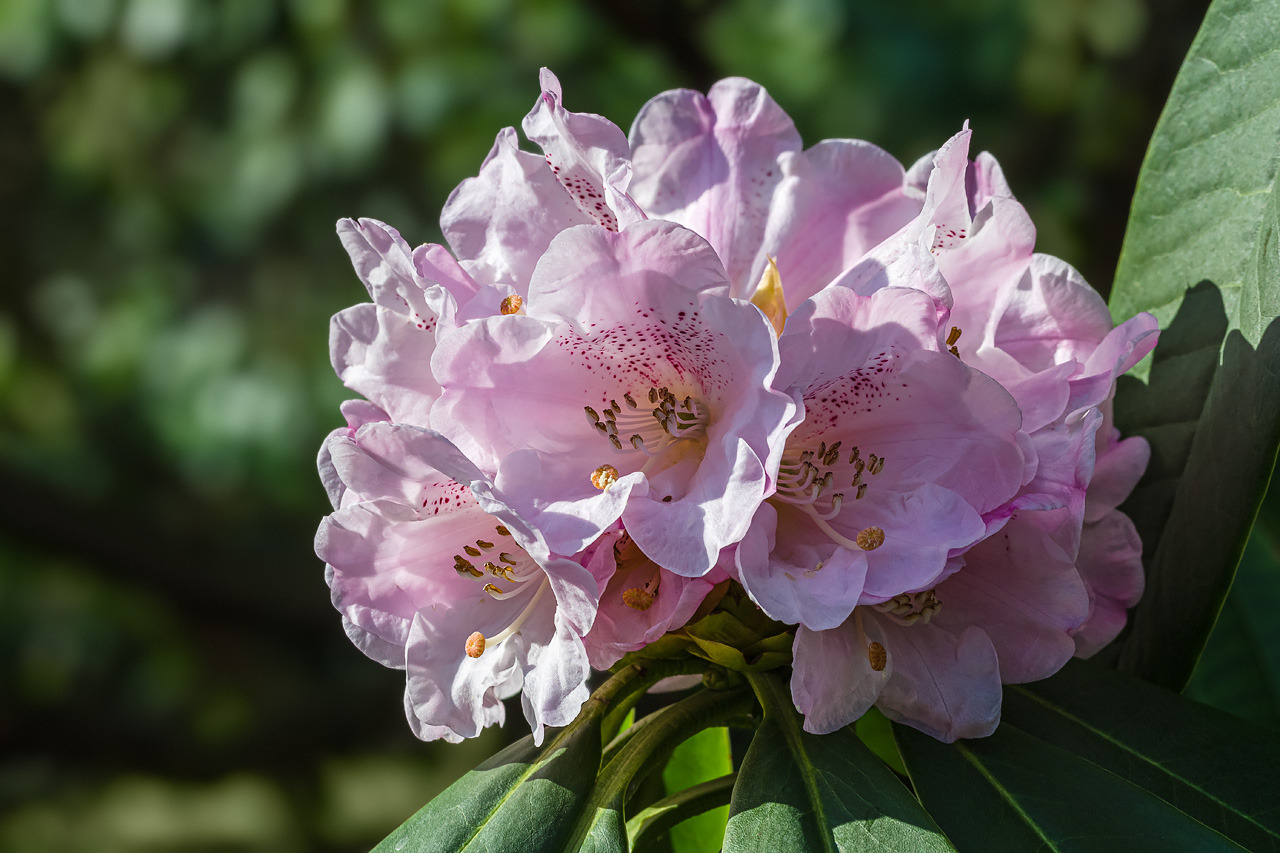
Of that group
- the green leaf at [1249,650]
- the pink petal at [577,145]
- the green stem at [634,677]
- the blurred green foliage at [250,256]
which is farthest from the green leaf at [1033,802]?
the blurred green foliage at [250,256]

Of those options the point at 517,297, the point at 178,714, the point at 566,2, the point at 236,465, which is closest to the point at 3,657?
the point at 178,714

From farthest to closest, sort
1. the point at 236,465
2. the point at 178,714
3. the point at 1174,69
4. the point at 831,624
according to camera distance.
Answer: the point at 178,714, the point at 1174,69, the point at 236,465, the point at 831,624

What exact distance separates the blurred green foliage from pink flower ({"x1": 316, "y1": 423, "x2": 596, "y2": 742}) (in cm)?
Result: 172

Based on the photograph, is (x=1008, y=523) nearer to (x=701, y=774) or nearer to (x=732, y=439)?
(x=732, y=439)

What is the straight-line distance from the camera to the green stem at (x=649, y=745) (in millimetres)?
556

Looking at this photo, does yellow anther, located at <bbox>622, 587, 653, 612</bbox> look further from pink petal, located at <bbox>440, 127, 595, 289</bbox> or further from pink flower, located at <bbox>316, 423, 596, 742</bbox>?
pink petal, located at <bbox>440, 127, 595, 289</bbox>

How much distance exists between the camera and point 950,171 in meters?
0.54

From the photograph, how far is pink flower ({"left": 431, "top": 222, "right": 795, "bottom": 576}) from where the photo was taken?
0.48m

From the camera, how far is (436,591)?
563 millimetres

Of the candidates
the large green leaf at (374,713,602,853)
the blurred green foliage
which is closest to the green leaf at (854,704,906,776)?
the large green leaf at (374,713,602,853)

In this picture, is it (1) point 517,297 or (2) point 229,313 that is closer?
(1) point 517,297

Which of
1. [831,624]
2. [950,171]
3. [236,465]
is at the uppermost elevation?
[950,171]

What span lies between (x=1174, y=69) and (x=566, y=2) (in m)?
1.34

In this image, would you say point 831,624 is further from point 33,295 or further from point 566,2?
point 33,295
